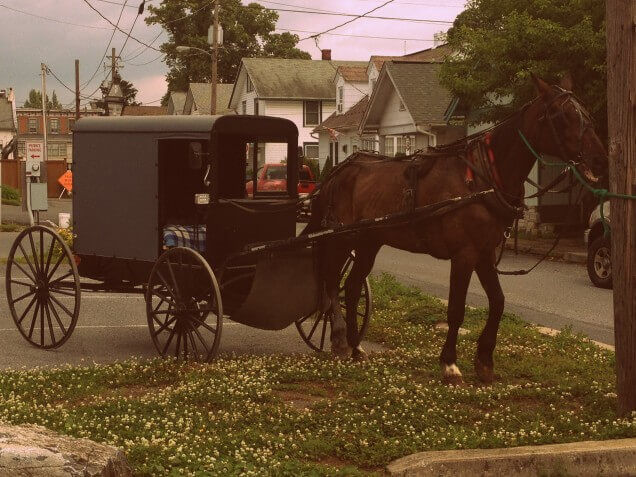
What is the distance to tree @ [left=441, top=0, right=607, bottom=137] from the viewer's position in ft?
77.4


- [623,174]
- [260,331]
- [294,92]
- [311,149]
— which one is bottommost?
[260,331]

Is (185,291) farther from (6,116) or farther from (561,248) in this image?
(6,116)

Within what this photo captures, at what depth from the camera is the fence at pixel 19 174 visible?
61.7 metres

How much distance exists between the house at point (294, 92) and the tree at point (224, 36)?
17261 mm

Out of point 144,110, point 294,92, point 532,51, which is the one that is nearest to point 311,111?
point 294,92

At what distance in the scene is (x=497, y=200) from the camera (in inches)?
340

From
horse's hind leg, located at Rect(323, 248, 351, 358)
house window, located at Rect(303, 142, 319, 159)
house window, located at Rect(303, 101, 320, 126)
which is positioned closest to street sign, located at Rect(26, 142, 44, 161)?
horse's hind leg, located at Rect(323, 248, 351, 358)

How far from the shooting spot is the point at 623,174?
24.7 feet

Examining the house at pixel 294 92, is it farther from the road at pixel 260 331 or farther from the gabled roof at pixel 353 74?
the road at pixel 260 331

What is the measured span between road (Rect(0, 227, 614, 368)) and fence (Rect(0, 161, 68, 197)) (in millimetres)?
42749

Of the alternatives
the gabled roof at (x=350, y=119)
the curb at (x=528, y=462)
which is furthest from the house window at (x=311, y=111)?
the curb at (x=528, y=462)

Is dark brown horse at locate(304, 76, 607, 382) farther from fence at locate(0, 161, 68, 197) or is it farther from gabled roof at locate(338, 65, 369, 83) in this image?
fence at locate(0, 161, 68, 197)

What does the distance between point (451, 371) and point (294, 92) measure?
61.4 metres

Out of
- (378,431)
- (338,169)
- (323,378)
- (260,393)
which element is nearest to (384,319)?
(338,169)
